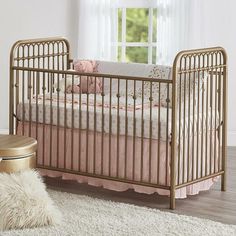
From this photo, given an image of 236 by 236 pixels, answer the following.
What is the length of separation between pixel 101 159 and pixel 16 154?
63 centimetres

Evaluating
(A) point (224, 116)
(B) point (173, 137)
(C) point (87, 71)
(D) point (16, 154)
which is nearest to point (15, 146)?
(D) point (16, 154)

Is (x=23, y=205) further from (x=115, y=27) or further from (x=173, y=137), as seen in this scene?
(x=115, y=27)

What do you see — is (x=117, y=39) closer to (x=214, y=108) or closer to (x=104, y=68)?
(x=104, y=68)

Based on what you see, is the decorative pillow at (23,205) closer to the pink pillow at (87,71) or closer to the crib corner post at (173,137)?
the crib corner post at (173,137)

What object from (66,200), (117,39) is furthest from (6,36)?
(66,200)

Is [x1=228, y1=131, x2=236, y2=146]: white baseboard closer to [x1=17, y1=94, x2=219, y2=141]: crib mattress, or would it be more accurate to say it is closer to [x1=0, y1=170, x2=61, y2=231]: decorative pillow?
[x1=17, y1=94, x2=219, y2=141]: crib mattress

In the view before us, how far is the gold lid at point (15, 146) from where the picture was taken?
418 cm

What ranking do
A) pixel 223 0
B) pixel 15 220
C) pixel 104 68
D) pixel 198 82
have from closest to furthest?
pixel 15 220
pixel 198 82
pixel 104 68
pixel 223 0

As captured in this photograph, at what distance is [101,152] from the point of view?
15.1ft

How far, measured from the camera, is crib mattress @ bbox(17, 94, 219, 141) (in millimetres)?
4395

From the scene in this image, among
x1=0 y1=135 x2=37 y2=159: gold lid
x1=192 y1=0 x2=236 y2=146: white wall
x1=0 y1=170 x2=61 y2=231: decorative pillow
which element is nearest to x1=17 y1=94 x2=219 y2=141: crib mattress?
x1=0 y1=135 x2=37 y2=159: gold lid

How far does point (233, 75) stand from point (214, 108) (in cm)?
134

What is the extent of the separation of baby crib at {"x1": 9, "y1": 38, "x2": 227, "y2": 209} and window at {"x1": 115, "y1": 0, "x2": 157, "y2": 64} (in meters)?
1.22

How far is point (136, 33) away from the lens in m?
6.36
